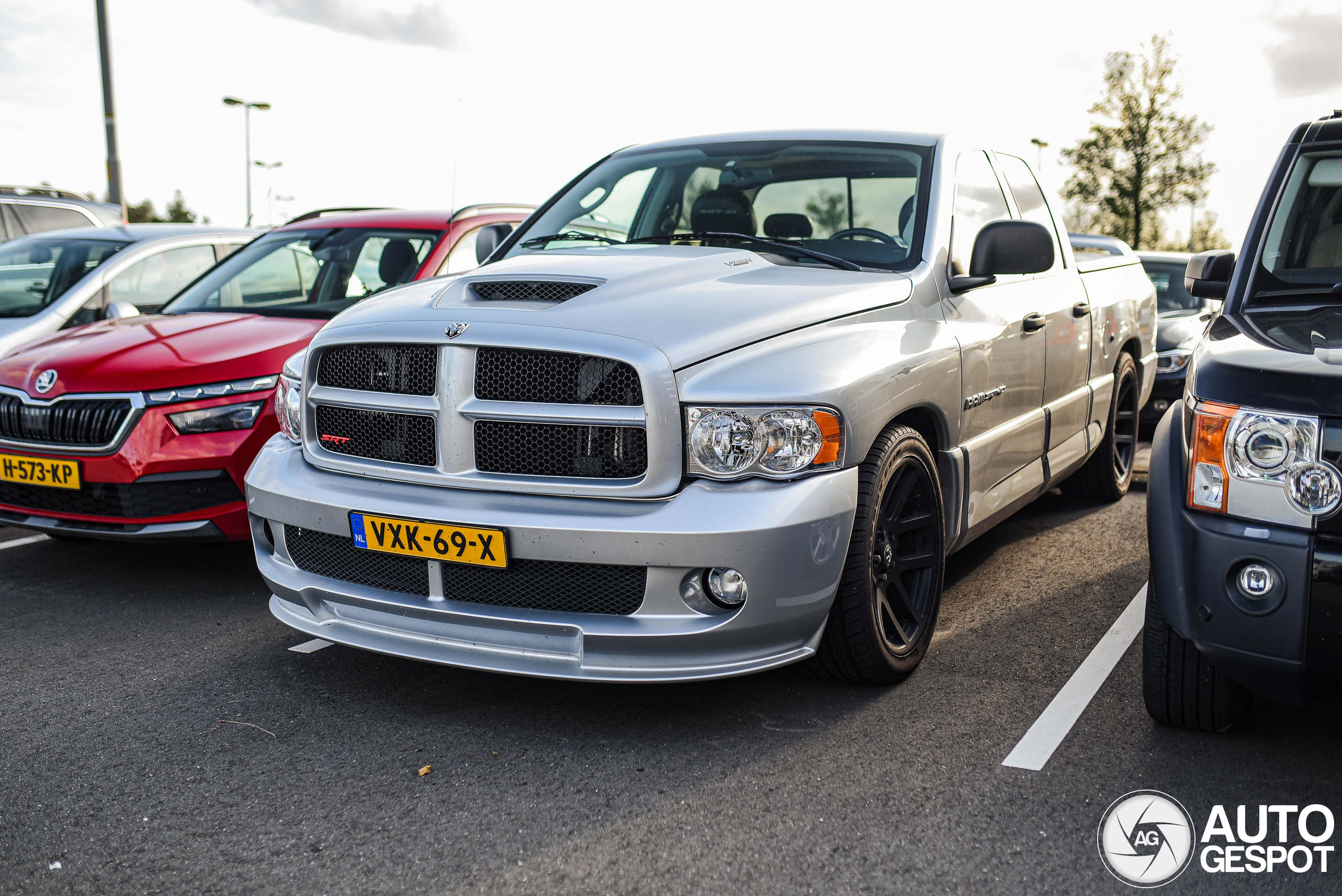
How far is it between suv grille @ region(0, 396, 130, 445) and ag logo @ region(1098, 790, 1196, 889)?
12.9 feet

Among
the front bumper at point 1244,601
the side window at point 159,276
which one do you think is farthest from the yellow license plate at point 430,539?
the side window at point 159,276

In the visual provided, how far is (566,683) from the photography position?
369cm

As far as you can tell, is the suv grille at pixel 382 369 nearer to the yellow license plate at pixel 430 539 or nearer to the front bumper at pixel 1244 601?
the yellow license plate at pixel 430 539

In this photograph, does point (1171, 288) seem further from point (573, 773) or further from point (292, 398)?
point (573, 773)

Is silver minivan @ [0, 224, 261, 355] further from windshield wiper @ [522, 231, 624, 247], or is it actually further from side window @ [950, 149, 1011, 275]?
side window @ [950, 149, 1011, 275]

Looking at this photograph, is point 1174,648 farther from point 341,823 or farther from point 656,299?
point 341,823

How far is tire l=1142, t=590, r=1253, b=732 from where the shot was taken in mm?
2975

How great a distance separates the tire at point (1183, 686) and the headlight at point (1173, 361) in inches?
246

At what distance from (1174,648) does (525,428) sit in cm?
181

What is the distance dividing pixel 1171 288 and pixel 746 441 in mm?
8558

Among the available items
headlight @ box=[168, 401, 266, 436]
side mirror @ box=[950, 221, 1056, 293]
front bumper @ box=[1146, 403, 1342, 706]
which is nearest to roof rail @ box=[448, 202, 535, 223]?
headlight @ box=[168, 401, 266, 436]

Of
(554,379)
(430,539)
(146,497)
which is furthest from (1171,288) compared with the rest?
(430,539)

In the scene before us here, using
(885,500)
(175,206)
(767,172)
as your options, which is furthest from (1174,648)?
(175,206)

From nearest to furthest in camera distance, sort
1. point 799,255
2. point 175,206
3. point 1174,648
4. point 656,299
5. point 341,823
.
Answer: point 341,823
point 1174,648
point 656,299
point 799,255
point 175,206
